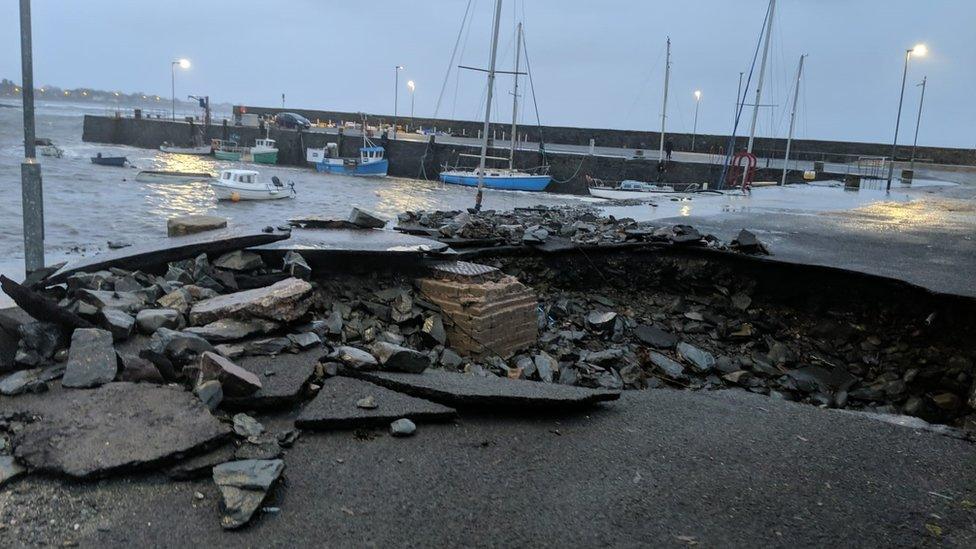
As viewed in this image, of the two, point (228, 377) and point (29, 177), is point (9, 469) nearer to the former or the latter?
point (228, 377)

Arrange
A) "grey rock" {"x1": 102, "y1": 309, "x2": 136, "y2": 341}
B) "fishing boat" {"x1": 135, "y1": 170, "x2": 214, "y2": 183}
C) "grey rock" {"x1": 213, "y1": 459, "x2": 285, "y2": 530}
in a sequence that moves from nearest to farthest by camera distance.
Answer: "grey rock" {"x1": 213, "y1": 459, "x2": 285, "y2": 530} < "grey rock" {"x1": 102, "y1": 309, "x2": 136, "y2": 341} < "fishing boat" {"x1": 135, "y1": 170, "x2": 214, "y2": 183}

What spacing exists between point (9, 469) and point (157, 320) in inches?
59.7

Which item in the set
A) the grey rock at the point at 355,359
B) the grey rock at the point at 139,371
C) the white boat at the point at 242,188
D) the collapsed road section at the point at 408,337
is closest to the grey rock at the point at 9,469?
the collapsed road section at the point at 408,337

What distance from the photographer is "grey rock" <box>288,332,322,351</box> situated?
450 centimetres

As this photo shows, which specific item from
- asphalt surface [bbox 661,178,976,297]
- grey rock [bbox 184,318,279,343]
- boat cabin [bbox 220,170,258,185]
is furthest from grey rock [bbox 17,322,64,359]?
boat cabin [bbox 220,170,258,185]

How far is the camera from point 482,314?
639 centimetres

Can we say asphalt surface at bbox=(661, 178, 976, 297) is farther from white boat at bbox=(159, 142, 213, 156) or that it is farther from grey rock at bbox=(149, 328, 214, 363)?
white boat at bbox=(159, 142, 213, 156)

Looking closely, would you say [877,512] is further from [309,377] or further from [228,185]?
[228,185]

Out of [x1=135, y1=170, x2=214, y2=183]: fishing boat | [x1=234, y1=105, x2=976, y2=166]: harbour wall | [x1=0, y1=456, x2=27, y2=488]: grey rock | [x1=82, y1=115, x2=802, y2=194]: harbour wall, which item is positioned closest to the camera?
[x1=0, y1=456, x2=27, y2=488]: grey rock

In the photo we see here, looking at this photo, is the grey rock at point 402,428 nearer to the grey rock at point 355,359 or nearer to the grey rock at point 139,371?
the grey rock at point 355,359

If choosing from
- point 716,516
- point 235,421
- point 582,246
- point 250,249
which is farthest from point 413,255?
point 716,516

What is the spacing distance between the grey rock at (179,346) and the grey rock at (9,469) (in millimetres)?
1011

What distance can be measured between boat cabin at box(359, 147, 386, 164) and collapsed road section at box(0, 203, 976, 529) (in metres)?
38.5

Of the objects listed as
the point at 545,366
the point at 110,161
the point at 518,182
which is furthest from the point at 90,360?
the point at 110,161
